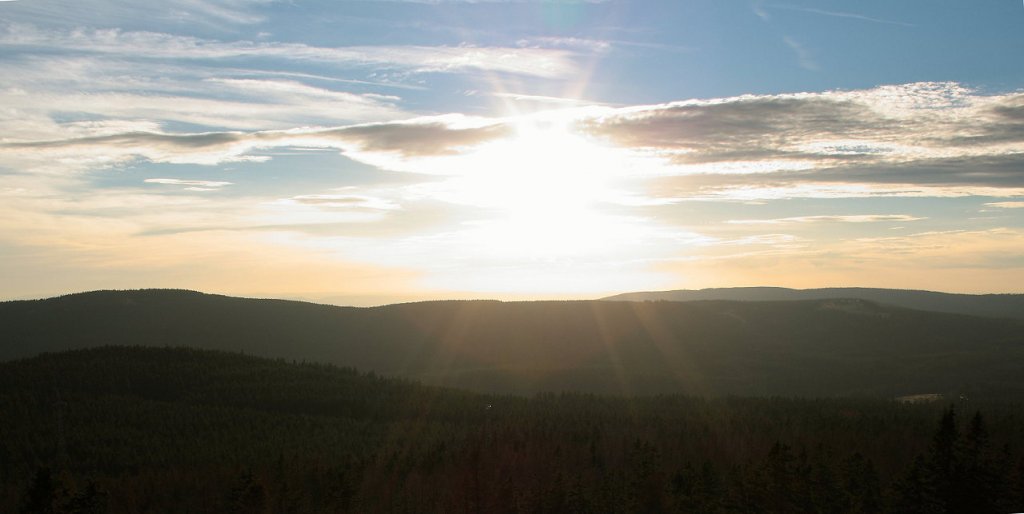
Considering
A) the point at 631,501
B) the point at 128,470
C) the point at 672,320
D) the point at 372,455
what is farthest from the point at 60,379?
the point at 672,320

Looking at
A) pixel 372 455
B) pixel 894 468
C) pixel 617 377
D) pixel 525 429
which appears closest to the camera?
pixel 894 468

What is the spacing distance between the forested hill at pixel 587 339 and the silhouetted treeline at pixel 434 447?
45312 mm

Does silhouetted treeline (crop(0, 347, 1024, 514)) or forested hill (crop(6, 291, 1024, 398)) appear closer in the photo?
silhouetted treeline (crop(0, 347, 1024, 514))

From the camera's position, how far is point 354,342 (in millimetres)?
167500

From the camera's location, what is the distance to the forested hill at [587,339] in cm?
11844

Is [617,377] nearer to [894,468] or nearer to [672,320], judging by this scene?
[672,320]

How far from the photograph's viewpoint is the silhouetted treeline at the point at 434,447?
2700 cm

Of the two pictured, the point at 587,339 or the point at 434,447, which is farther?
the point at 587,339

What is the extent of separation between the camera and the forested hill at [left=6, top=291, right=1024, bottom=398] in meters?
118

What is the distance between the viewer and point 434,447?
4488cm

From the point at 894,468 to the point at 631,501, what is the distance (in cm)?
1693

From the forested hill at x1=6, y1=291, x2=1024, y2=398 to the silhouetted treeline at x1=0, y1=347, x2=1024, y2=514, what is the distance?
149ft

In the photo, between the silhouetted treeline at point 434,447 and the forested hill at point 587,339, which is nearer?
the silhouetted treeline at point 434,447

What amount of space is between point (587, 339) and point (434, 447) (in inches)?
5058
